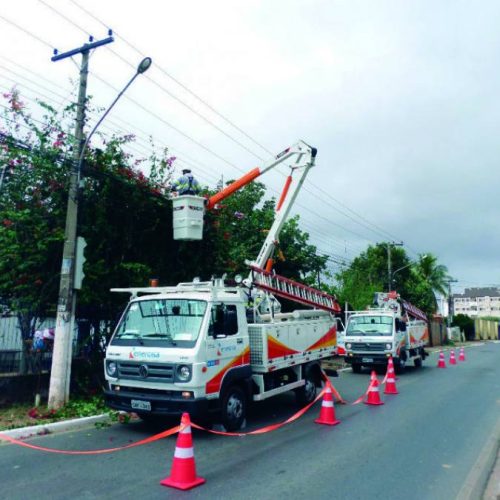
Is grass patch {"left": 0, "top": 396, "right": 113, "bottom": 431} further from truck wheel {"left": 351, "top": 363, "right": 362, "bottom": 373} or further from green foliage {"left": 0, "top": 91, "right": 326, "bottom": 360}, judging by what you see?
truck wheel {"left": 351, "top": 363, "right": 362, "bottom": 373}

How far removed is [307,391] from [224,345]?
3548 millimetres

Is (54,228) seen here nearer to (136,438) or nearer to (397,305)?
(136,438)

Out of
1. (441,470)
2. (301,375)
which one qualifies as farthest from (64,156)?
(441,470)

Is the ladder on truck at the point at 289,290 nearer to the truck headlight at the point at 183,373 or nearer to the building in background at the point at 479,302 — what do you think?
the truck headlight at the point at 183,373

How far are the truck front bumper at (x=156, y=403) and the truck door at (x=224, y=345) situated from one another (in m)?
0.33

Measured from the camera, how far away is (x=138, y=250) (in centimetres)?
1181

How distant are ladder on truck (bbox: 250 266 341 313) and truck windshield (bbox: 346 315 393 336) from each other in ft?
18.9

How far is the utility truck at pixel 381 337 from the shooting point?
17266 millimetres

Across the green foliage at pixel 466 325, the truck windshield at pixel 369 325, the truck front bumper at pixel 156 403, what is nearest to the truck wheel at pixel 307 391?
the truck front bumper at pixel 156 403

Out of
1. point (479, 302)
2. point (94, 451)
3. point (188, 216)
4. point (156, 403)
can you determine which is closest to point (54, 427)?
point (94, 451)

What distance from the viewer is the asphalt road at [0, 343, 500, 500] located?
17.6 feet

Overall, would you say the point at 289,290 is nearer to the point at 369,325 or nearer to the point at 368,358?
the point at 368,358

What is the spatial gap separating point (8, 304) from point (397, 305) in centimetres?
1478

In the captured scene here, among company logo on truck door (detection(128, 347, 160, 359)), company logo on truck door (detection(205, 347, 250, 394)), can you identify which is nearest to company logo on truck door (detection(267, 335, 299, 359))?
company logo on truck door (detection(205, 347, 250, 394))
